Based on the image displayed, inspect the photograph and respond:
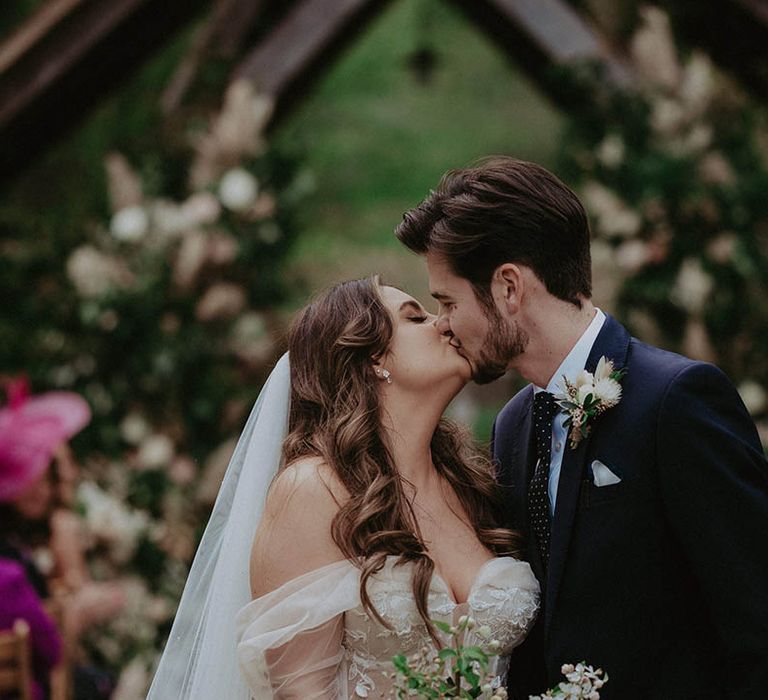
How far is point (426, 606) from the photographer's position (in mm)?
2635

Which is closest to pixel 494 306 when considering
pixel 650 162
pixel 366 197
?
pixel 650 162

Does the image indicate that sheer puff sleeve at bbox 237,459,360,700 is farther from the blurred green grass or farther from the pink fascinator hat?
the blurred green grass

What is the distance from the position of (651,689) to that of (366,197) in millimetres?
5104

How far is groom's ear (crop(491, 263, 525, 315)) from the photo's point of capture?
2656mm

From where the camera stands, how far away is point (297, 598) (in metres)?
2.61

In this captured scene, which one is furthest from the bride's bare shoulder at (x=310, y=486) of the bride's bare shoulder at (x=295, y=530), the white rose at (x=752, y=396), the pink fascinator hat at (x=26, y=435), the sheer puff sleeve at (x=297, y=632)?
the white rose at (x=752, y=396)

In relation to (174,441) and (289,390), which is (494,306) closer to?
(289,390)

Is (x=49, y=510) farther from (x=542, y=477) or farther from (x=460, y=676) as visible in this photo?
(x=460, y=676)

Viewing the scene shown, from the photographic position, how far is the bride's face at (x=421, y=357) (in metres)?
2.82

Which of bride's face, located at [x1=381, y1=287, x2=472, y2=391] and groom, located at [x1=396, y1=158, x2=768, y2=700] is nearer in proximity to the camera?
groom, located at [x1=396, y1=158, x2=768, y2=700]

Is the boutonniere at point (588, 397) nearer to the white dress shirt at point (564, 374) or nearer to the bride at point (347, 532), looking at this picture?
the white dress shirt at point (564, 374)

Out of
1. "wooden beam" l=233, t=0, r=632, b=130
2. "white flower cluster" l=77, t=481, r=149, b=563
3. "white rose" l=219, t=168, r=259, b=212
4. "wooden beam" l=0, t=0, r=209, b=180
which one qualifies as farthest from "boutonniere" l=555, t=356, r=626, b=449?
"wooden beam" l=0, t=0, r=209, b=180

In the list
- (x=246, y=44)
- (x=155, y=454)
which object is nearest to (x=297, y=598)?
(x=155, y=454)

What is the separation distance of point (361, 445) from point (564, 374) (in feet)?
1.76
